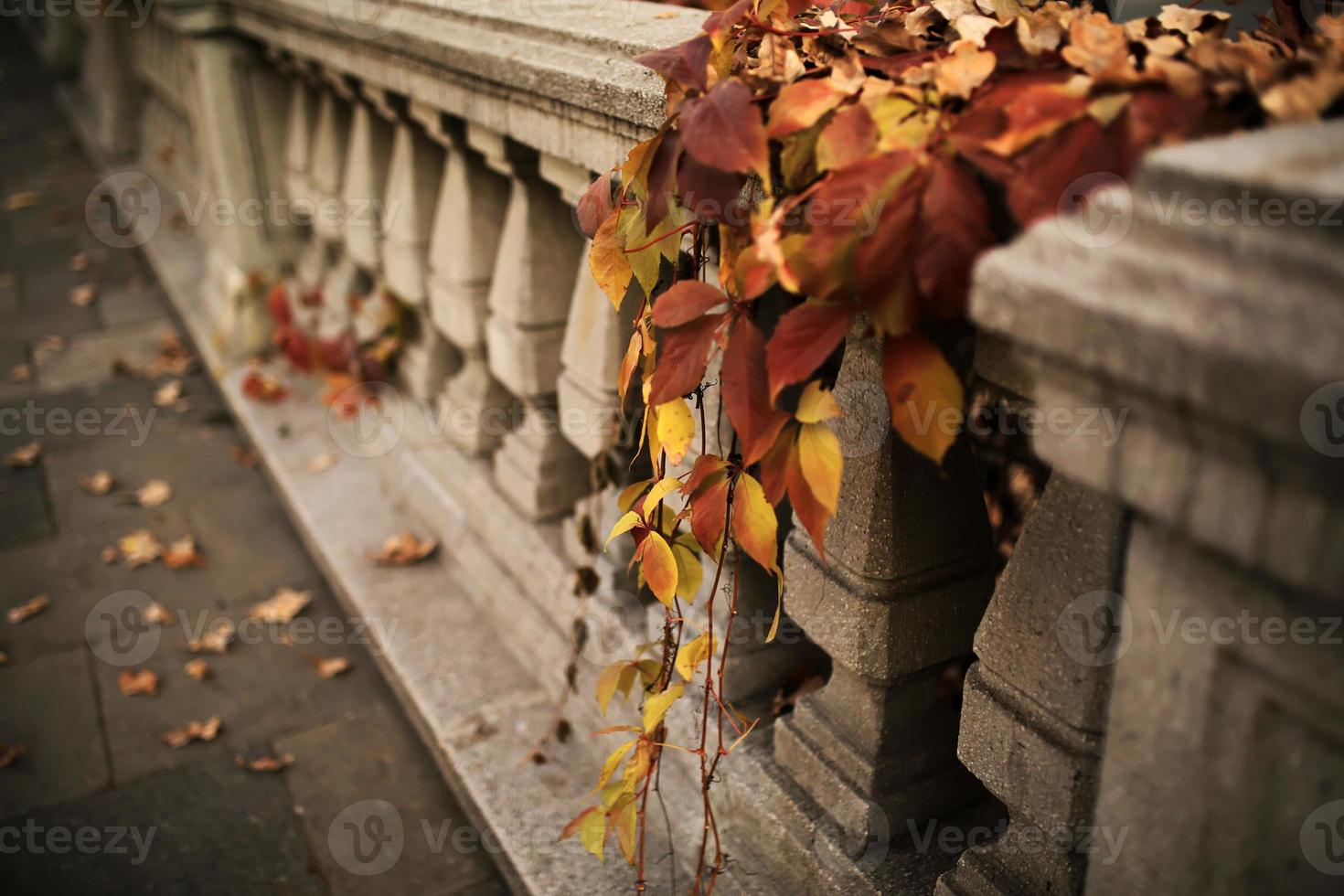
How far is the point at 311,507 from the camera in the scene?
3107mm

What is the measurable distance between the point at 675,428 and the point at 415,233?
1790 mm

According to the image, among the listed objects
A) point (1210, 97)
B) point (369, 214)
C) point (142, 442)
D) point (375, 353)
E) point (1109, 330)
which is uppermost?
point (1210, 97)

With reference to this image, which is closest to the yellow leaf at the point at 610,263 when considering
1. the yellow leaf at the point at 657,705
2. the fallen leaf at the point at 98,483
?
the yellow leaf at the point at 657,705

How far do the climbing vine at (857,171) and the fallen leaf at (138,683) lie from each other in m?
1.86

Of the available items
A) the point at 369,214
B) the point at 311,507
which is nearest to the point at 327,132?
the point at 369,214

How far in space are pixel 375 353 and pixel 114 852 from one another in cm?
166

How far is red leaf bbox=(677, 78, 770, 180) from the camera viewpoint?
1024 millimetres

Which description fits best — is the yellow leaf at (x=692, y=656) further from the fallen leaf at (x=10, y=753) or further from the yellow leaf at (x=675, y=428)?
the fallen leaf at (x=10, y=753)

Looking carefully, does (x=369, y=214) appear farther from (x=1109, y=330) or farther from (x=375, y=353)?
(x=1109, y=330)

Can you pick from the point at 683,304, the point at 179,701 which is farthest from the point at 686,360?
the point at 179,701

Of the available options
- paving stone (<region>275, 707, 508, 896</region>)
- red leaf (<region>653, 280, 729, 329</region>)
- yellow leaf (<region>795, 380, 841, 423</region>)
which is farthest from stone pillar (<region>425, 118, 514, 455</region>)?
yellow leaf (<region>795, 380, 841, 423</region>)

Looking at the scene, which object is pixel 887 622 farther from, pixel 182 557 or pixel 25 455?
pixel 25 455

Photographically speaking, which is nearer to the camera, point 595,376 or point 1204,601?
point 1204,601

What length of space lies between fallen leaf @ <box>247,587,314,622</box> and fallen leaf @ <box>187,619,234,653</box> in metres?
0.08
